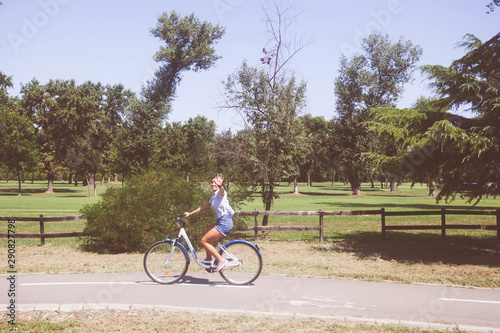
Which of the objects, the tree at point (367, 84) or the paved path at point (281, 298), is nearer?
the paved path at point (281, 298)

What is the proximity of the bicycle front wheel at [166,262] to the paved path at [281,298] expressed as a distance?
0.24 m

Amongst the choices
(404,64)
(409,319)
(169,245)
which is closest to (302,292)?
(409,319)

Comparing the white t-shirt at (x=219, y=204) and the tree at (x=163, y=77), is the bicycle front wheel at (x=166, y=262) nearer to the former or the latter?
the white t-shirt at (x=219, y=204)

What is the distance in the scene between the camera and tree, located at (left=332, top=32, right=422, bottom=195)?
140ft

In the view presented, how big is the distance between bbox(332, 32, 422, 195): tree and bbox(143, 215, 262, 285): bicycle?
34.8 metres

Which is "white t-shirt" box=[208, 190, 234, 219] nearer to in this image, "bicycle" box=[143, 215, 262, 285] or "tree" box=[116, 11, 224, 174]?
"bicycle" box=[143, 215, 262, 285]

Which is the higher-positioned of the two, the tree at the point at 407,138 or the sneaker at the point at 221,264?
the tree at the point at 407,138

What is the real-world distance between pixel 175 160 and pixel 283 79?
1731 inches

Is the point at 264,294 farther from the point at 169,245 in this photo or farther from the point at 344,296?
the point at 169,245

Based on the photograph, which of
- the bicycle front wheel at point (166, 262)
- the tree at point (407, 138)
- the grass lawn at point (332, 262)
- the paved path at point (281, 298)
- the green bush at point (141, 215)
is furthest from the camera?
the green bush at point (141, 215)

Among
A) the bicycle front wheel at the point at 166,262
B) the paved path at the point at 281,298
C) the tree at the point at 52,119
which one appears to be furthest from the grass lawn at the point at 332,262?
the tree at the point at 52,119

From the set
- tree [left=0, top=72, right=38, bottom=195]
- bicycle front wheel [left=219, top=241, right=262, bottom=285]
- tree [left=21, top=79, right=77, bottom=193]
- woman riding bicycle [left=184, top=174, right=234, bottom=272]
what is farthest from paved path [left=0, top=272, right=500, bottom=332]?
tree [left=21, top=79, right=77, bottom=193]

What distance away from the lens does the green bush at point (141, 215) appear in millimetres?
11953

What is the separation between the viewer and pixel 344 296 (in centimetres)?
736
